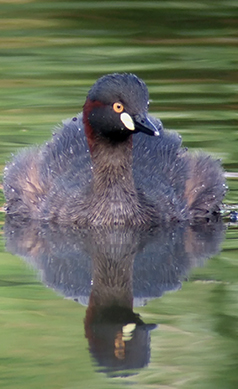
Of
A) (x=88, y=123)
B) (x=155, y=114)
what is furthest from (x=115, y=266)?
(x=155, y=114)

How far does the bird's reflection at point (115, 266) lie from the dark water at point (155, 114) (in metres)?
0.03

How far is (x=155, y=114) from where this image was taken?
13617mm

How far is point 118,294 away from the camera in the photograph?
8000 millimetres

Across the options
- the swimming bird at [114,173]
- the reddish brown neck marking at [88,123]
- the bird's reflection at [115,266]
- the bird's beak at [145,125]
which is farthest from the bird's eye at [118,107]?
the bird's reflection at [115,266]

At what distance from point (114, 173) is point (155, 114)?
3652 millimetres

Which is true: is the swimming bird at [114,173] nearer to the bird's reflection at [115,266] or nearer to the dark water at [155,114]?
the bird's reflection at [115,266]

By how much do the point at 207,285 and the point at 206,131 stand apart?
4985 mm

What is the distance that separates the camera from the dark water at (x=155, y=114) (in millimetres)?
6578

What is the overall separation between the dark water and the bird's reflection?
0.11ft

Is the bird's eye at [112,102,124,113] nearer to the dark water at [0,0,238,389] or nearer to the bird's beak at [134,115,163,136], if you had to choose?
the bird's beak at [134,115,163,136]

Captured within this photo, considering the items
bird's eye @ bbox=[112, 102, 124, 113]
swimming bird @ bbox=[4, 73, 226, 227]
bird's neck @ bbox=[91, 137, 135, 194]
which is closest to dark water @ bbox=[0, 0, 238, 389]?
swimming bird @ bbox=[4, 73, 226, 227]

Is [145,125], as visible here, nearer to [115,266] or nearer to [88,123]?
[88,123]

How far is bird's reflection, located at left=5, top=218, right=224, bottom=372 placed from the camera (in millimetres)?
6965

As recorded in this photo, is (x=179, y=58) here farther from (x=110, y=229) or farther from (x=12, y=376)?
(x=12, y=376)
